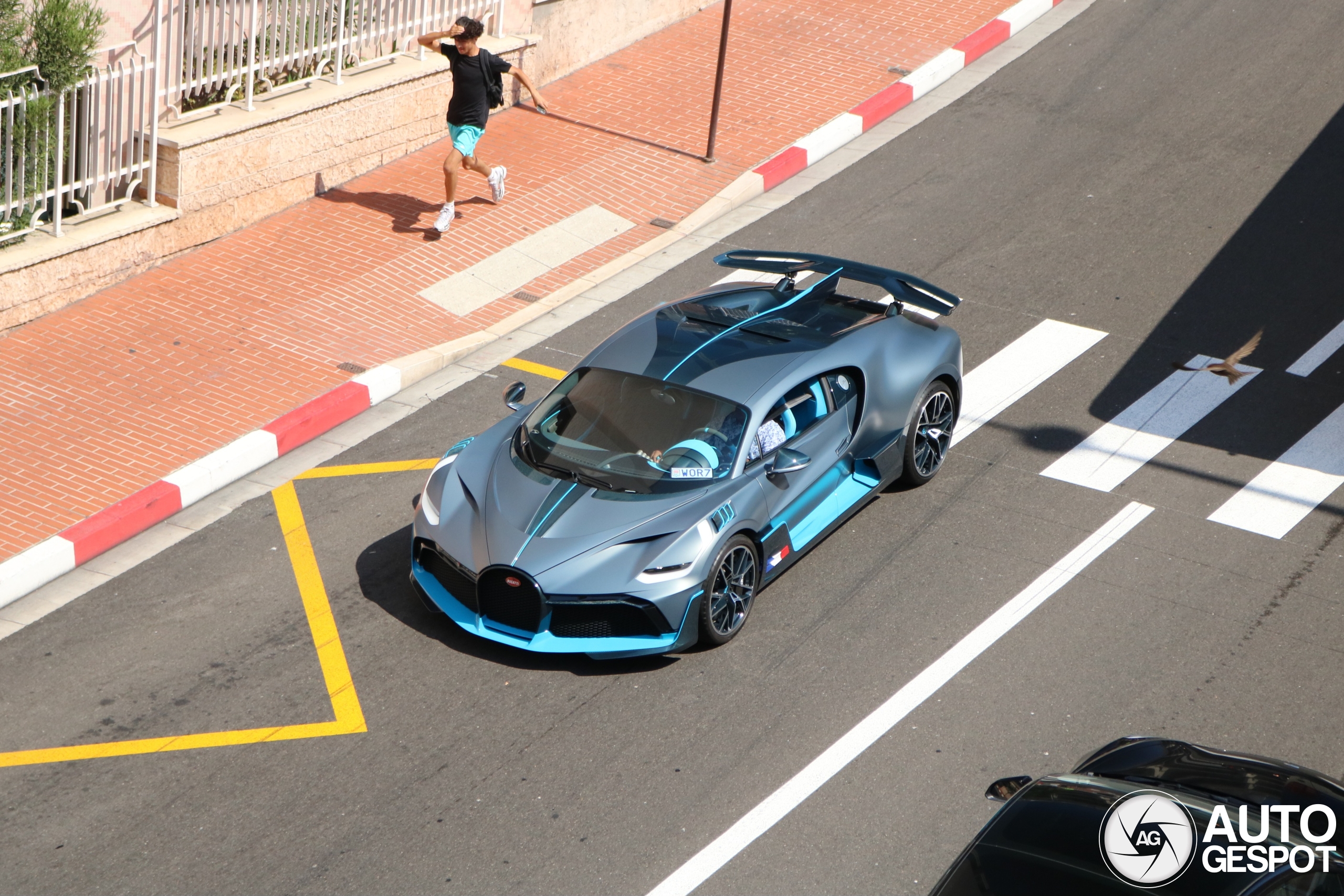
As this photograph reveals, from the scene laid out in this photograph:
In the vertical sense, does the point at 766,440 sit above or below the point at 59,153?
below

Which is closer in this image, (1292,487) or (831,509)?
(831,509)

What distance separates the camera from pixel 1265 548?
8602 mm

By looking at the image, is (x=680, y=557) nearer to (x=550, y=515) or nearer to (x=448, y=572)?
(x=550, y=515)

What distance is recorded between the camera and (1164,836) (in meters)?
4.75

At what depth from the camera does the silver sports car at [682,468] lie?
7371 millimetres

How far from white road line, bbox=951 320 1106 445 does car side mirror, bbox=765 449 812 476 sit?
89.9 inches

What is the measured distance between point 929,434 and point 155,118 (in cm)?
758

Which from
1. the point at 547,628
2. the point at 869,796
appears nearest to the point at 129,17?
the point at 547,628

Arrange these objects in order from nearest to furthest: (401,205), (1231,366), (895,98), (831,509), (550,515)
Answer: (550,515)
(831,509)
(1231,366)
(401,205)
(895,98)

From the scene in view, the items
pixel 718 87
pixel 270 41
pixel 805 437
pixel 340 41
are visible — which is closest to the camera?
pixel 805 437

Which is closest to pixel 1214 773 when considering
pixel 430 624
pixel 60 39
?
pixel 430 624

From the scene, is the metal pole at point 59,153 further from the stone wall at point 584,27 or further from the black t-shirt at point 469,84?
the stone wall at point 584,27

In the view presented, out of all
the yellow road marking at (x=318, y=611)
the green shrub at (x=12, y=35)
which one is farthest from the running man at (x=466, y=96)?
the yellow road marking at (x=318, y=611)

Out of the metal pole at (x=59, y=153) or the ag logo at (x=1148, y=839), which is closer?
the ag logo at (x=1148, y=839)
